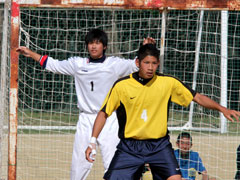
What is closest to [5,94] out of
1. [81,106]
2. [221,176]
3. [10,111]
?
[10,111]

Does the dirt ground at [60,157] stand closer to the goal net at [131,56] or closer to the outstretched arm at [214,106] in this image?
the goal net at [131,56]

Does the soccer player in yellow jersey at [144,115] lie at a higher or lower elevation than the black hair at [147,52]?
lower

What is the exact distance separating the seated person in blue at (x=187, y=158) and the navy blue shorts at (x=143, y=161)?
73.3 inches

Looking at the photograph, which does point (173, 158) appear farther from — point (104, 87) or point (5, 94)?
point (5, 94)

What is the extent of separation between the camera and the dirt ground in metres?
7.70

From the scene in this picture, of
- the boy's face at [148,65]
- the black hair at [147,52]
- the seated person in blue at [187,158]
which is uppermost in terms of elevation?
the black hair at [147,52]

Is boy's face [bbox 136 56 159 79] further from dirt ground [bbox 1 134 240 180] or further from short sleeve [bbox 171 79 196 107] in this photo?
dirt ground [bbox 1 134 240 180]

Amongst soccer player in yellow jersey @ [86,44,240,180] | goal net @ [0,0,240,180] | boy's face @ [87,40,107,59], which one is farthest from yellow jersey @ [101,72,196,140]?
goal net @ [0,0,240,180]

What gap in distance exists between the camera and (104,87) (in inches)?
225

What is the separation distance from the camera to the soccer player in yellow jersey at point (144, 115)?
460cm

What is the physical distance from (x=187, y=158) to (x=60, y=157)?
3141 mm

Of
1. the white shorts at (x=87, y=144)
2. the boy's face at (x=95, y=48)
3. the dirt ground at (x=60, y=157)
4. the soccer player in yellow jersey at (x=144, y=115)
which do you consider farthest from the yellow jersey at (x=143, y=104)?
the dirt ground at (x=60, y=157)

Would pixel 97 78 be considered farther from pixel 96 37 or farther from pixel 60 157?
pixel 60 157

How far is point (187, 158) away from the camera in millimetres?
6617
